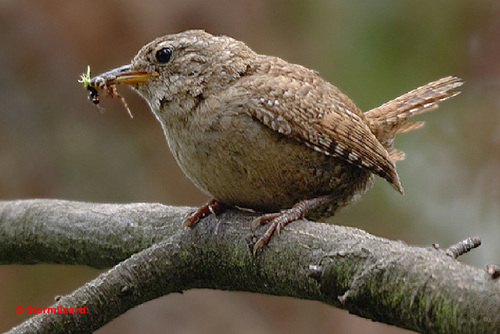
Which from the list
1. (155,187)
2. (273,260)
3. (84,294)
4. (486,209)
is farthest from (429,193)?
(84,294)

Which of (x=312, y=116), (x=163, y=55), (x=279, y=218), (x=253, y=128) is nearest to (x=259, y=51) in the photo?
(x=163, y=55)

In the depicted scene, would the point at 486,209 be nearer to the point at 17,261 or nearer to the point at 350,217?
the point at 350,217

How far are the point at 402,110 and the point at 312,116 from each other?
790 mm

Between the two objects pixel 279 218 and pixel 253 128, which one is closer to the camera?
pixel 279 218

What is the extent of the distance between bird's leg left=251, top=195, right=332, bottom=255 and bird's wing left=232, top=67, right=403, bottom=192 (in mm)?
241

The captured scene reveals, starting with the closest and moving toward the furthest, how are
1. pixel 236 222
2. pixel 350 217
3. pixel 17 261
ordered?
1. pixel 236 222
2. pixel 17 261
3. pixel 350 217

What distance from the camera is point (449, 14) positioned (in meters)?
4.39

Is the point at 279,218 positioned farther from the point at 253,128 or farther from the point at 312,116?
the point at 312,116

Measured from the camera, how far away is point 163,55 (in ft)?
10.4

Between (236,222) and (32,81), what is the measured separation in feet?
8.95

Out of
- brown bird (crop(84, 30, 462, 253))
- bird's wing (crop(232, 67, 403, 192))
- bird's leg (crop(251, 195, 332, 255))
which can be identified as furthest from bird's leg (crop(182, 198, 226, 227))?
bird's wing (crop(232, 67, 403, 192))

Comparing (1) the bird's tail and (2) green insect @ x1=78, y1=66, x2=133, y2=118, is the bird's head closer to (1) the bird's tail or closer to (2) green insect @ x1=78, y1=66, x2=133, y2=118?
(2) green insect @ x1=78, y1=66, x2=133, y2=118

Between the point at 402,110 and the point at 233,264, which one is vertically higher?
the point at 402,110

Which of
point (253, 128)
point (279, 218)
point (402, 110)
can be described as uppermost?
point (253, 128)
